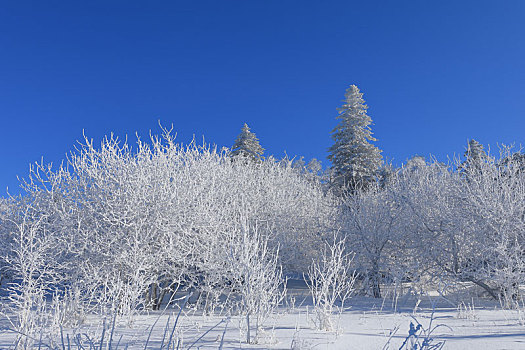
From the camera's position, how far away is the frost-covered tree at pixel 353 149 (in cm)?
2048

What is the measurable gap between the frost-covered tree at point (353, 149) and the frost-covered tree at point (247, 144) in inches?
273

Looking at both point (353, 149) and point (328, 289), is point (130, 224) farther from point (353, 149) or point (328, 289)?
point (353, 149)

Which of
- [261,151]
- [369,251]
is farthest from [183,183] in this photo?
[261,151]

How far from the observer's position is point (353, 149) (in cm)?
2105

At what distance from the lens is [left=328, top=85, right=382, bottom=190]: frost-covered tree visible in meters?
20.5

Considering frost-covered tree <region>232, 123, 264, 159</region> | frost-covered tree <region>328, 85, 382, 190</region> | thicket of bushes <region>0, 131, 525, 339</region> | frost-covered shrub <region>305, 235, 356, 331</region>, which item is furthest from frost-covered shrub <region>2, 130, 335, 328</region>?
frost-covered tree <region>232, 123, 264, 159</region>

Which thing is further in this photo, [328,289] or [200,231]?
[200,231]

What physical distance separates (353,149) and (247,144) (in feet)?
29.0

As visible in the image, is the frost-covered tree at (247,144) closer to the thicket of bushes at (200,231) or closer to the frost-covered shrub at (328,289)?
the thicket of bushes at (200,231)

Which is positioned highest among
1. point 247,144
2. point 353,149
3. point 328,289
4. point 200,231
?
point 247,144

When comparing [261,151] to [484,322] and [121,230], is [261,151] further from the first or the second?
[484,322]

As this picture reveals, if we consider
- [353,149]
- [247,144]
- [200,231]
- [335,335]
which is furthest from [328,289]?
[247,144]

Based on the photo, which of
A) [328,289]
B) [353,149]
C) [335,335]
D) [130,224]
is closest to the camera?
[335,335]

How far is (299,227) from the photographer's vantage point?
13883mm
